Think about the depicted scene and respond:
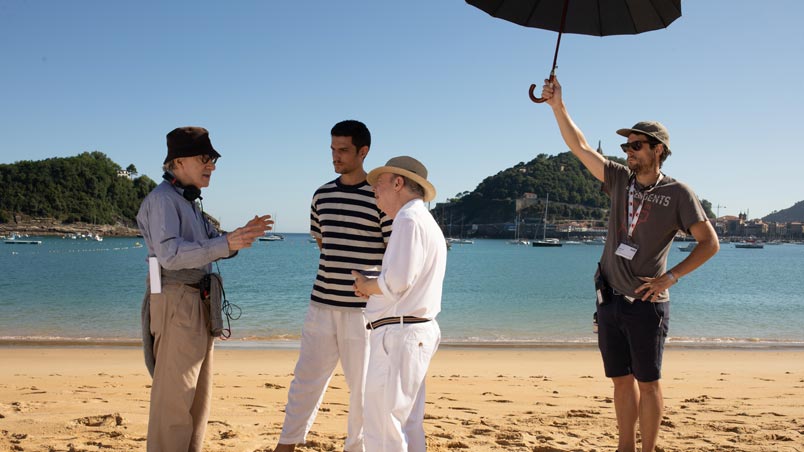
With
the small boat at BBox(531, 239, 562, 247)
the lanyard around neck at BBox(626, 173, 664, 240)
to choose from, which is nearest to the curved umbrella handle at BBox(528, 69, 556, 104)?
the lanyard around neck at BBox(626, 173, 664, 240)

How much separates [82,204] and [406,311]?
153138mm

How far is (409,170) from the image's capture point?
9.74ft

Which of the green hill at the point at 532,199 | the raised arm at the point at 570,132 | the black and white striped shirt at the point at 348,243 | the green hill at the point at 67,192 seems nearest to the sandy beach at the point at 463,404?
the black and white striped shirt at the point at 348,243

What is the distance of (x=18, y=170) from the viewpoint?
458 feet

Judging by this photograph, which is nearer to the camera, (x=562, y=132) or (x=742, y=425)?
(x=562, y=132)

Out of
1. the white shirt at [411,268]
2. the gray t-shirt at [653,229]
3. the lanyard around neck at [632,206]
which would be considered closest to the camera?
the white shirt at [411,268]

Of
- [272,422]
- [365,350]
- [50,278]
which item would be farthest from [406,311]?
[50,278]

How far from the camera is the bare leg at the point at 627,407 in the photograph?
3.61 m

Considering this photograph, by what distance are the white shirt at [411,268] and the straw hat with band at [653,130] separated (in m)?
1.38

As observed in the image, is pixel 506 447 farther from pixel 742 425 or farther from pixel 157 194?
pixel 157 194

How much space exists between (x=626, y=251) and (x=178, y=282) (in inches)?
94.5

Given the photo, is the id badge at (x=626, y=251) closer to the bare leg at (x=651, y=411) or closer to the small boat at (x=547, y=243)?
the bare leg at (x=651, y=411)

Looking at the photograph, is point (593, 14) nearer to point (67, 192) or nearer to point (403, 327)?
point (403, 327)

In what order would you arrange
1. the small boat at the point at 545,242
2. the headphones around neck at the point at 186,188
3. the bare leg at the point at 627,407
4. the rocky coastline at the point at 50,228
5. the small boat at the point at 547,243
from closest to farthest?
the headphones around neck at the point at 186,188, the bare leg at the point at 627,407, the rocky coastline at the point at 50,228, the small boat at the point at 547,243, the small boat at the point at 545,242
